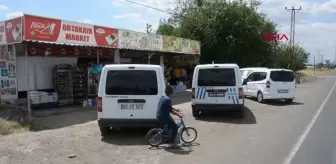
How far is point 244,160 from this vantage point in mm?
7523

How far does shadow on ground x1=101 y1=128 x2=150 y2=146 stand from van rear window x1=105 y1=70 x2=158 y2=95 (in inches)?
47.3

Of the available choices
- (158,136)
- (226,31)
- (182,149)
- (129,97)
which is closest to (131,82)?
(129,97)

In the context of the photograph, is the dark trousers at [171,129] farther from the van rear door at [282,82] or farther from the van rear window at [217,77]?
the van rear door at [282,82]

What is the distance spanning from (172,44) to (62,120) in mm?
12056

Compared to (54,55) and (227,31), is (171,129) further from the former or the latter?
(227,31)

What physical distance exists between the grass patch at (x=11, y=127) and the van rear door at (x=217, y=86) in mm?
5952

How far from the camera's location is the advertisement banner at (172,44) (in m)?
22.4

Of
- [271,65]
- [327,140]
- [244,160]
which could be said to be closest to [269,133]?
[327,140]

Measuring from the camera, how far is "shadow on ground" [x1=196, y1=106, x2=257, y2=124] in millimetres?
13320

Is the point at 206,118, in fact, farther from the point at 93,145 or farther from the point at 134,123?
the point at 93,145

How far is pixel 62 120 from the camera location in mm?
12656

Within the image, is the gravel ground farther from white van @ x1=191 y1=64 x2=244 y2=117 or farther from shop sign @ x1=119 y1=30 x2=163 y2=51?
shop sign @ x1=119 y1=30 x2=163 y2=51

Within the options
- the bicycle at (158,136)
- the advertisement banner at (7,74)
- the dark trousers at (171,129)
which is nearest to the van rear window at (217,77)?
the bicycle at (158,136)

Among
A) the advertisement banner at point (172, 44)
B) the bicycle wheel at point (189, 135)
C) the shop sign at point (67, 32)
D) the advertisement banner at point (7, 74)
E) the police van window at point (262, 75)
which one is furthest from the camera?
the advertisement banner at point (172, 44)
